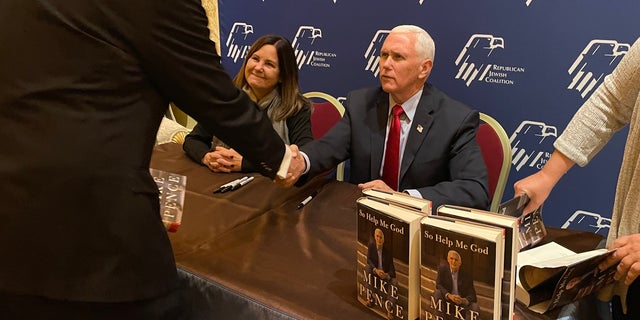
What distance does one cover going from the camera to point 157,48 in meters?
0.99

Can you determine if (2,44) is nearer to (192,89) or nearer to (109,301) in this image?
(192,89)

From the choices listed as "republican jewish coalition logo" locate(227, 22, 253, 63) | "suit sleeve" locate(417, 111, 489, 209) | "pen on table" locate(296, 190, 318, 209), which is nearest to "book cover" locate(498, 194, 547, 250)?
"suit sleeve" locate(417, 111, 489, 209)

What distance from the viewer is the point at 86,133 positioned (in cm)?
97

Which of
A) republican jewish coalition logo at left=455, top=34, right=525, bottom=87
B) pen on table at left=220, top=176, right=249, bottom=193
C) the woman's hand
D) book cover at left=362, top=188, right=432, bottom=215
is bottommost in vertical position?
pen on table at left=220, top=176, right=249, bottom=193

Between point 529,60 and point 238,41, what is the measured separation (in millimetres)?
2459

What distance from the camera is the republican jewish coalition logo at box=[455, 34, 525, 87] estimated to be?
2.85 metres

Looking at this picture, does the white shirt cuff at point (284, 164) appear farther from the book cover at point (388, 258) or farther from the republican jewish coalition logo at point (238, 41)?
the republican jewish coalition logo at point (238, 41)

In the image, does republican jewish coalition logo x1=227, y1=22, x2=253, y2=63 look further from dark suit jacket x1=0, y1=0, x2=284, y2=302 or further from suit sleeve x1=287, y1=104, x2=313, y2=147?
dark suit jacket x1=0, y1=0, x2=284, y2=302

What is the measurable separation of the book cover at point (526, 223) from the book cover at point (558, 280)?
7.6 inches

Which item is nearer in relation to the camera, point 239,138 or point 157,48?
point 157,48

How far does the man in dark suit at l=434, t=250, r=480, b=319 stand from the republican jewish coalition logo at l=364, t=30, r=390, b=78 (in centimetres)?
256

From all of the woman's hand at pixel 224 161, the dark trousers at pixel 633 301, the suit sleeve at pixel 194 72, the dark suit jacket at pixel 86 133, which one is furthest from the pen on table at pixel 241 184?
the dark trousers at pixel 633 301

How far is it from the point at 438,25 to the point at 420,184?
130 cm

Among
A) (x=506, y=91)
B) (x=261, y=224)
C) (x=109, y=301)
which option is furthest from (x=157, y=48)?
(x=506, y=91)
